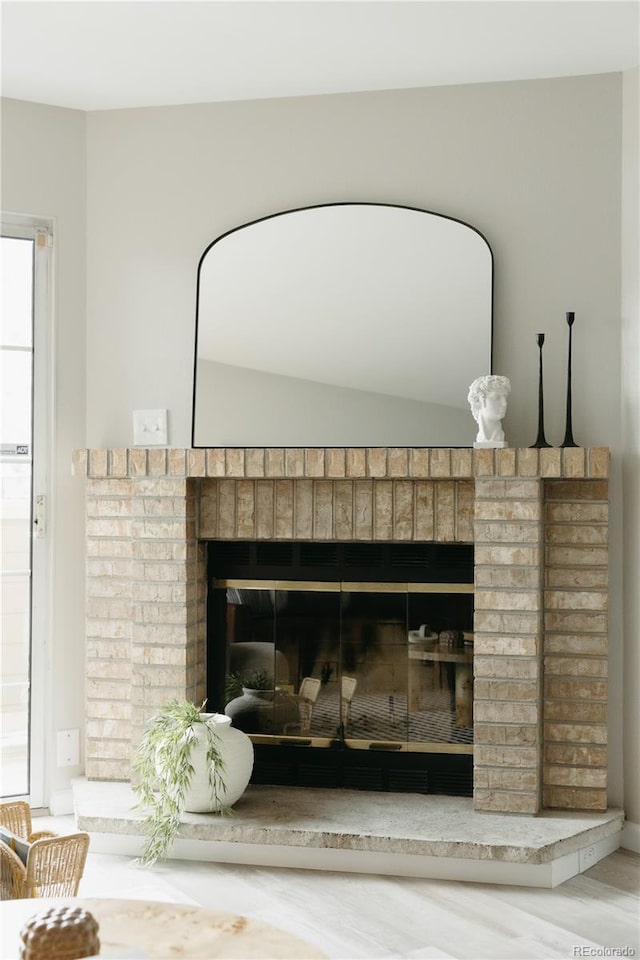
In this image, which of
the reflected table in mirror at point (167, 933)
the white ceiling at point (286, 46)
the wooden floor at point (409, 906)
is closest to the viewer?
the reflected table in mirror at point (167, 933)

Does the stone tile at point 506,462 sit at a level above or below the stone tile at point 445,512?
above

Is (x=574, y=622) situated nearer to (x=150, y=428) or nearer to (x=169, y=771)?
(x=169, y=771)

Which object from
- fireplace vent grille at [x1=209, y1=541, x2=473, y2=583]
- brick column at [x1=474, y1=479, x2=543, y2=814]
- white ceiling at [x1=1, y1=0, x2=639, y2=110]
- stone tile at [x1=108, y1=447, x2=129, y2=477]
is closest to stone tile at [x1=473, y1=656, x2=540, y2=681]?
brick column at [x1=474, y1=479, x2=543, y2=814]

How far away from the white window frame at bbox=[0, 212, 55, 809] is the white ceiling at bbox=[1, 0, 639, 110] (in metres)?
0.54

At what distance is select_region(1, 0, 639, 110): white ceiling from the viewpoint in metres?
2.99

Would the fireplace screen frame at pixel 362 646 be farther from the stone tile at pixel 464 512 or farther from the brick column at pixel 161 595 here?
the brick column at pixel 161 595

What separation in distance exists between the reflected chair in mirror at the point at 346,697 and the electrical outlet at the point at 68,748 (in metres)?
1.05

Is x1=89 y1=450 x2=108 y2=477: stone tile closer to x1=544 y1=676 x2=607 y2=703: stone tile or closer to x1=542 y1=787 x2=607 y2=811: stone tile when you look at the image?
x1=544 y1=676 x2=607 y2=703: stone tile

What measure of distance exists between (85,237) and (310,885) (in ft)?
8.34

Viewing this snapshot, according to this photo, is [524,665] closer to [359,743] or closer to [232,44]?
[359,743]

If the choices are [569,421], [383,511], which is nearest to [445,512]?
[383,511]

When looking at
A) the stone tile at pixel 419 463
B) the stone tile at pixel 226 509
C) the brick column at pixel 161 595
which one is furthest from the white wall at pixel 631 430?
the brick column at pixel 161 595

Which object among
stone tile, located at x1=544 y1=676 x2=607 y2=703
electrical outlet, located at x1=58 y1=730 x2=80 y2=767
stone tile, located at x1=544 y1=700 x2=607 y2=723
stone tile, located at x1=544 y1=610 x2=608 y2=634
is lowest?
electrical outlet, located at x1=58 y1=730 x2=80 y2=767

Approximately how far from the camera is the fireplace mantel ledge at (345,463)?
324 centimetres
